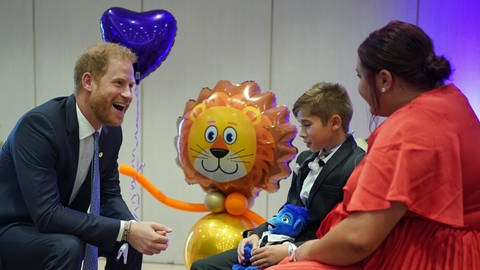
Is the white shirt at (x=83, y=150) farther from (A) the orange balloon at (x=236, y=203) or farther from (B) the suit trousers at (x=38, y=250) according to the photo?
(A) the orange balloon at (x=236, y=203)

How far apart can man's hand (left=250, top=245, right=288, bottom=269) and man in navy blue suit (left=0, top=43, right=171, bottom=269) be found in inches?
12.5

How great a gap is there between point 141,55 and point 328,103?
1.09 meters

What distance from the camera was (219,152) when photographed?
2318 mm

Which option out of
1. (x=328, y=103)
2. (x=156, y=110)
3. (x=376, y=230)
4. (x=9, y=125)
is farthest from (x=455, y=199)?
(x=9, y=125)

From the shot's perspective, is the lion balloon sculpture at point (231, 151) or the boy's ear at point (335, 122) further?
the lion balloon sculpture at point (231, 151)

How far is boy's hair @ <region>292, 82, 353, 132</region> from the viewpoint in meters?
1.87

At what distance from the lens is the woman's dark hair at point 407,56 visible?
1257 mm

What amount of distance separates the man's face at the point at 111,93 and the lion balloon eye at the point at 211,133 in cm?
51

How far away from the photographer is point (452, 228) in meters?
1.22

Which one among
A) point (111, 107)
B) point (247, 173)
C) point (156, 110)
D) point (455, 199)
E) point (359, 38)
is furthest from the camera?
point (156, 110)

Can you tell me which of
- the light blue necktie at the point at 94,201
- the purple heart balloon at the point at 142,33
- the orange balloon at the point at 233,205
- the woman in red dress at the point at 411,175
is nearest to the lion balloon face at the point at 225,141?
the orange balloon at the point at 233,205

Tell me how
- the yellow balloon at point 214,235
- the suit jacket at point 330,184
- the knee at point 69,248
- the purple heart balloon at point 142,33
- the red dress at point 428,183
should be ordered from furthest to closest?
the purple heart balloon at point 142,33 < the yellow balloon at point 214,235 < the suit jacket at point 330,184 < the knee at point 69,248 < the red dress at point 428,183

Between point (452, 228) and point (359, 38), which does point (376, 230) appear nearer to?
point (452, 228)

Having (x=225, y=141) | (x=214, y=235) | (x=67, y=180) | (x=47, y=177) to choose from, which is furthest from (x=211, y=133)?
(x=47, y=177)
